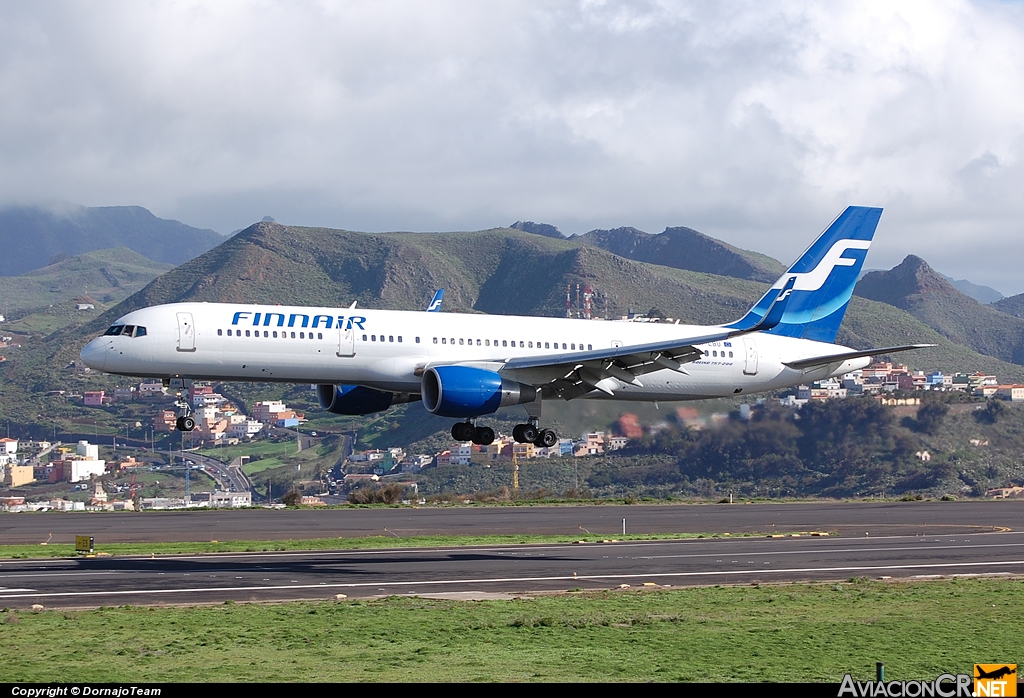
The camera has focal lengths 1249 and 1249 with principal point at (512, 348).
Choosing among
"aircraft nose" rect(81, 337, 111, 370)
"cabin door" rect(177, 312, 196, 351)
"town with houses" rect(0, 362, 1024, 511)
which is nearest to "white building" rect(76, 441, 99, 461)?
"town with houses" rect(0, 362, 1024, 511)

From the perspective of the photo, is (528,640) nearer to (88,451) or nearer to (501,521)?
(501,521)

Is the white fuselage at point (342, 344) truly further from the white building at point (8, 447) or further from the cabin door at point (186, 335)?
the white building at point (8, 447)

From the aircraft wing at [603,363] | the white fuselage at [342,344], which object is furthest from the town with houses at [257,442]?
the aircraft wing at [603,363]

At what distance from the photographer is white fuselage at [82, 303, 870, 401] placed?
139ft

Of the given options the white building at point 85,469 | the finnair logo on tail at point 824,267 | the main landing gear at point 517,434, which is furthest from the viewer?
the white building at point 85,469

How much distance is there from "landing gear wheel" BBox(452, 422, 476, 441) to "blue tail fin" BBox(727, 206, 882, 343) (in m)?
13.5

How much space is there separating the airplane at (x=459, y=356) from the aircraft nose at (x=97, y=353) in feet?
0.16

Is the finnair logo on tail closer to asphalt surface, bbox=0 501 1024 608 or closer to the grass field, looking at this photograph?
asphalt surface, bbox=0 501 1024 608

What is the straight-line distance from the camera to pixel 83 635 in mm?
21781

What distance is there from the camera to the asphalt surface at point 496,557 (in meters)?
30.7

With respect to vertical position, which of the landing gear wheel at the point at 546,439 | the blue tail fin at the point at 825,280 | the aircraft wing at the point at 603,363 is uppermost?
the blue tail fin at the point at 825,280

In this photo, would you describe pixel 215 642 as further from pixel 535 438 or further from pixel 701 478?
pixel 701 478

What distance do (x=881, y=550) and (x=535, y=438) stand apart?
13078mm

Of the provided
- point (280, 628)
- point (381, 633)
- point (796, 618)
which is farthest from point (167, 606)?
point (796, 618)
